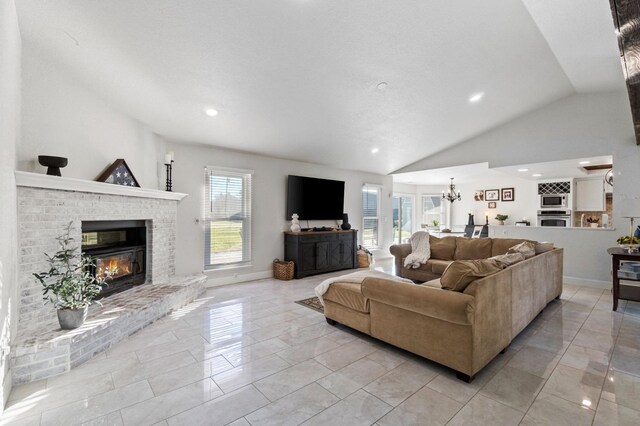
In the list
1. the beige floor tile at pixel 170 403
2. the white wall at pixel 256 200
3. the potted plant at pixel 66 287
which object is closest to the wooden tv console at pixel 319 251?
the white wall at pixel 256 200

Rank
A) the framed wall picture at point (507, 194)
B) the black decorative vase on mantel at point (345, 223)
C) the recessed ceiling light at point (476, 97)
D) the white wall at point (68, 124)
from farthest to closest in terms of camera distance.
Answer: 1. the framed wall picture at point (507, 194)
2. the black decorative vase on mantel at point (345, 223)
3. the recessed ceiling light at point (476, 97)
4. the white wall at point (68, 124)

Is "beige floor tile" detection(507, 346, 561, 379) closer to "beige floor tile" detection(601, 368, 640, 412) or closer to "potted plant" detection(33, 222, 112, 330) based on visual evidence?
"beige floor tile" detection(601, 368, 640, 412)

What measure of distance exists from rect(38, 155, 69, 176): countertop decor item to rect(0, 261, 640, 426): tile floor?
1774mm

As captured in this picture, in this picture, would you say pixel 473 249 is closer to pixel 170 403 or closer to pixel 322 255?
pixel 322 255

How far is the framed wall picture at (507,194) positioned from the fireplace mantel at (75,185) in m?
9.16

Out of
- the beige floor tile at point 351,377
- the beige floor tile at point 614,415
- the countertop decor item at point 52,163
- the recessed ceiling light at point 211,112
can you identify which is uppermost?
the recessed ceiling light at point 211,112

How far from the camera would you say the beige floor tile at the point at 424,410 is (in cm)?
183

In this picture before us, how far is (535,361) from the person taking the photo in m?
2.59

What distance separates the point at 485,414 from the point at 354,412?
0.85 metres

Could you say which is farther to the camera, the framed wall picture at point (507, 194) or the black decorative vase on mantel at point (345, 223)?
the framed wall picture at point (507, 194)

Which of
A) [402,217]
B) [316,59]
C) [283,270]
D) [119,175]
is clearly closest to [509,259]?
[316,59]

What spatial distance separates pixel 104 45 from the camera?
2705 mm

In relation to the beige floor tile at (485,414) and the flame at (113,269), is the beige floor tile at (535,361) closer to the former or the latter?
the beige floor tile at (485,414)

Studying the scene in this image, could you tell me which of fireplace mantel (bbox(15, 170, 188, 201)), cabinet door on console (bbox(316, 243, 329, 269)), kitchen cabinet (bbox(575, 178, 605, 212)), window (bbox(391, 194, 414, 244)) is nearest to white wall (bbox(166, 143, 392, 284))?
cabinet door on console (bbox(316, 243, 329, 269))
